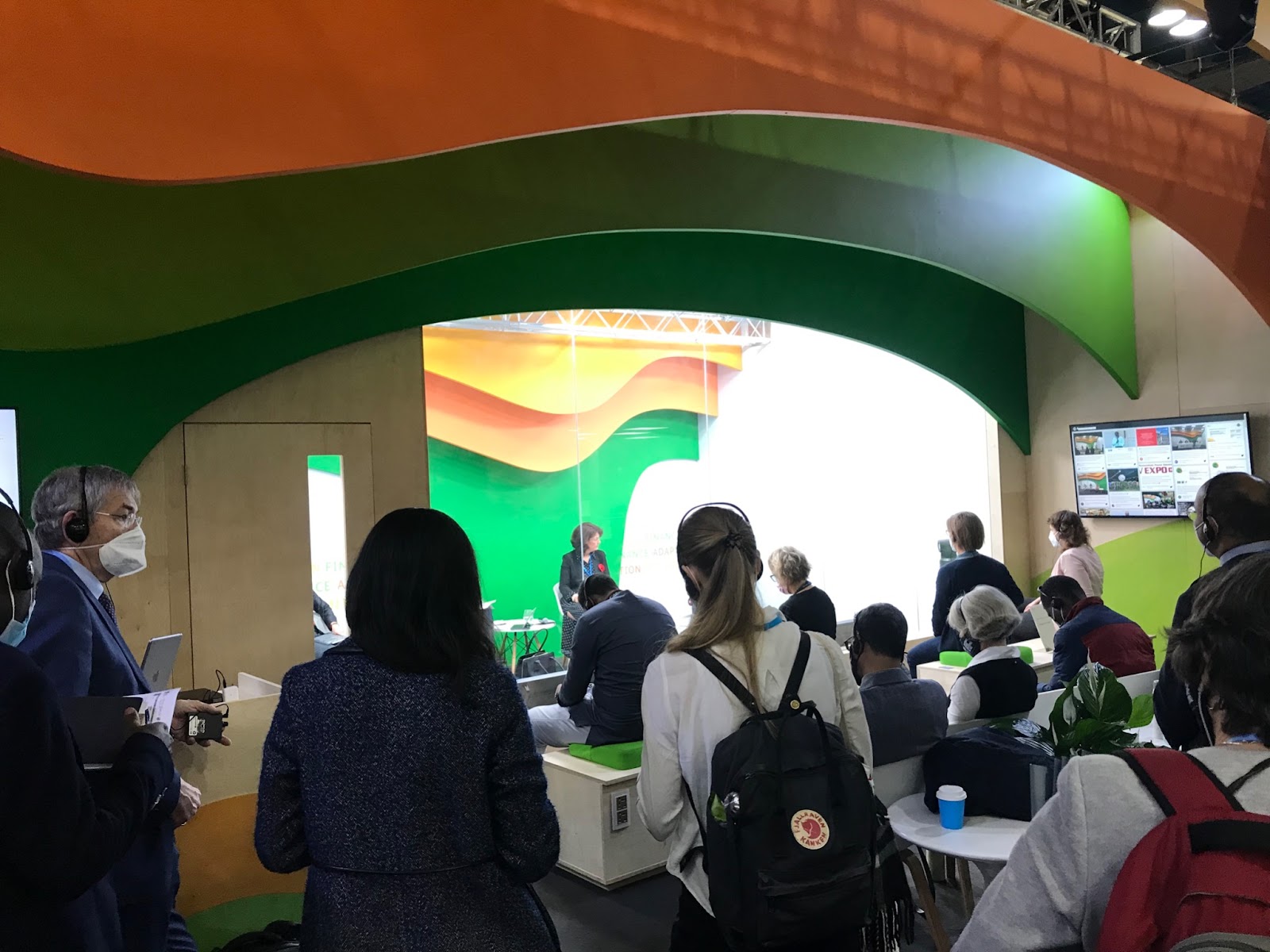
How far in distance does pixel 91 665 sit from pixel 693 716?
1344mm

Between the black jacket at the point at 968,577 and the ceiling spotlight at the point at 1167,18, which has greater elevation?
the ceiling spotlight at the point at 1167,18

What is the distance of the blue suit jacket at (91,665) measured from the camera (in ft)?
6.81

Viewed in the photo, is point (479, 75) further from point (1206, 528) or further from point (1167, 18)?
point (1167, 18)

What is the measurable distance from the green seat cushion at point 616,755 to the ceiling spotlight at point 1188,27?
297 inches

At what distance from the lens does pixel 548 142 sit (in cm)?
534

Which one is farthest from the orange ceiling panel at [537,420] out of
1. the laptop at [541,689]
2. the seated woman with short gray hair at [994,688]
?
the seated woman with short gray hair at [994,688]

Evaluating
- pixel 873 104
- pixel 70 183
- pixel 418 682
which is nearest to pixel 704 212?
pixel 873 104

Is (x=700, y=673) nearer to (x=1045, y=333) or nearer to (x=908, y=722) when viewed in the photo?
(x=908, y=722)

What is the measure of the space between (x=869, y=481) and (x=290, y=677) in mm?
9033

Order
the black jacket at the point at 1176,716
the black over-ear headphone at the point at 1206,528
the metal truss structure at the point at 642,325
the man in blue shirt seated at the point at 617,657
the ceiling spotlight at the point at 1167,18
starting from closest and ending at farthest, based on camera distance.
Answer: the black jacket at the point at 1176,716
the black over-ear headphone at the point at 1206,528
the man in blue shirt seated at the point at 617,657
the ceiling spotlight at the point at 1167,18
the metal truss structure at the point at 642,325

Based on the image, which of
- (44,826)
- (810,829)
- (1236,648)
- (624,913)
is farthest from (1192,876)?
(624,913)

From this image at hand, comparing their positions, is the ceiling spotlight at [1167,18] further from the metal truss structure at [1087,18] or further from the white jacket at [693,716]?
the white jacket at [693,716]

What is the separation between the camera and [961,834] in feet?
9.37

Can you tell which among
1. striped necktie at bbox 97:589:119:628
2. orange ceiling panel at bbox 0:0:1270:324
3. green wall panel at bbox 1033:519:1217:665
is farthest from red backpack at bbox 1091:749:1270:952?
green wall panel at bbox 1033:519:1217:665
